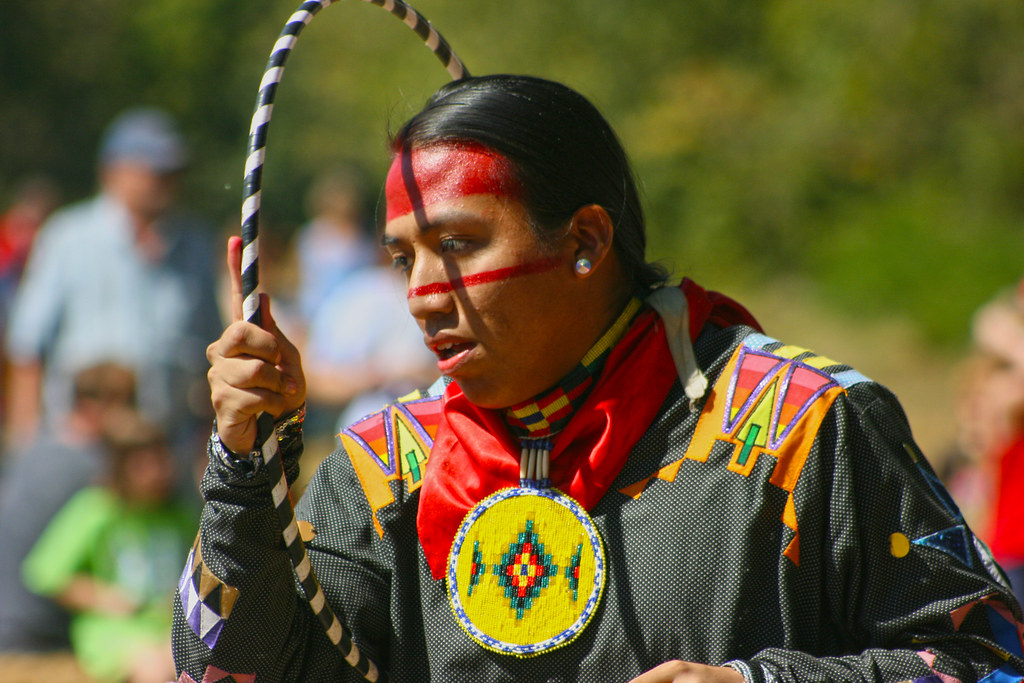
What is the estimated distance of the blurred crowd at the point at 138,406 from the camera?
4668 mm

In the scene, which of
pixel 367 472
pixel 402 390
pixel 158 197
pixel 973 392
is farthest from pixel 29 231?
pixel 367 472

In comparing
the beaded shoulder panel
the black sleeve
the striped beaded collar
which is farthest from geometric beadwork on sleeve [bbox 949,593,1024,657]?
the beaded shoulder panel

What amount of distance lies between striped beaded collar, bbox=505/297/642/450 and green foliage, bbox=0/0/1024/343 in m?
10.2

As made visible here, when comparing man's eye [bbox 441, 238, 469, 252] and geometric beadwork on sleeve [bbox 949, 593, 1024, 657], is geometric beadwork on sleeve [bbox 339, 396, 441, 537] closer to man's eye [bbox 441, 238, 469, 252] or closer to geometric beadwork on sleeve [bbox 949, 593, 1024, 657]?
man's eye [bbox 441, 238, 469, 252]

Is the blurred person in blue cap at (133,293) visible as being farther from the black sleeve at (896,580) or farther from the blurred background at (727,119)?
the black sleeve at (896,580)

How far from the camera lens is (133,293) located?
6.46 meters

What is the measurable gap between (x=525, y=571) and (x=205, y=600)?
59 cm

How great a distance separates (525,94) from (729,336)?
1.96 ft

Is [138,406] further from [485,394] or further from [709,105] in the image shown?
[709,105]

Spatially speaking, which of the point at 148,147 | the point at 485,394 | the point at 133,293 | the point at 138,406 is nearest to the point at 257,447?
the point at 485,394

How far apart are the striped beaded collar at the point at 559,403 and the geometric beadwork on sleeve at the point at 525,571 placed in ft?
0.38

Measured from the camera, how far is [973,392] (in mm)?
4902

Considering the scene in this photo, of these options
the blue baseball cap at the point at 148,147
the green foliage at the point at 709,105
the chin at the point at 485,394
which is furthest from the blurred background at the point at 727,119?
the chin at the point at 485,394

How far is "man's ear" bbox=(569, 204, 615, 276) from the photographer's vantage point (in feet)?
7.16
